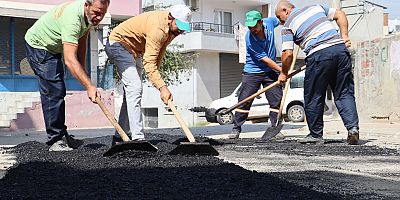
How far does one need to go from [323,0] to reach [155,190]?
Result: 31719 millimetres

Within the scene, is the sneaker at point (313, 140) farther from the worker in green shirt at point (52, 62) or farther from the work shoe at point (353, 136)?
the worker in green shirt at point (52, 62)

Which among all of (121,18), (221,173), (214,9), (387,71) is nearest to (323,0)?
(214,9)

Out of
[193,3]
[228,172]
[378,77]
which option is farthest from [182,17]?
[193,3]

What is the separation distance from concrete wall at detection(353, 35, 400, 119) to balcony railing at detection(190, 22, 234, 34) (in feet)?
48.3

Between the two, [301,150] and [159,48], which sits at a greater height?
[159,48]

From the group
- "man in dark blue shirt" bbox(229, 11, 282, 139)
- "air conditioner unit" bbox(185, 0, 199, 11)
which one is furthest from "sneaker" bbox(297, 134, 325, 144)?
"air conditioner unit" bbox(185, 0, 199, 11)

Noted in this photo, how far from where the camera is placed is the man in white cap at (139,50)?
207 inches

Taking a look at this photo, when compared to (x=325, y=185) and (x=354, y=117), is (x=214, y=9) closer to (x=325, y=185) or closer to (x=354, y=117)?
(x=354, y=117)

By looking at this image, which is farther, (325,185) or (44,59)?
(44,59)

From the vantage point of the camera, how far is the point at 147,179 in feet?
11.8

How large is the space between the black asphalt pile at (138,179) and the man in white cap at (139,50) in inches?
26.3

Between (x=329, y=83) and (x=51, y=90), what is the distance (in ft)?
9.87

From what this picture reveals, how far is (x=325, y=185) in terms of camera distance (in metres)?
3.42

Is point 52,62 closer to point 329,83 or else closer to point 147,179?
point 147,179
